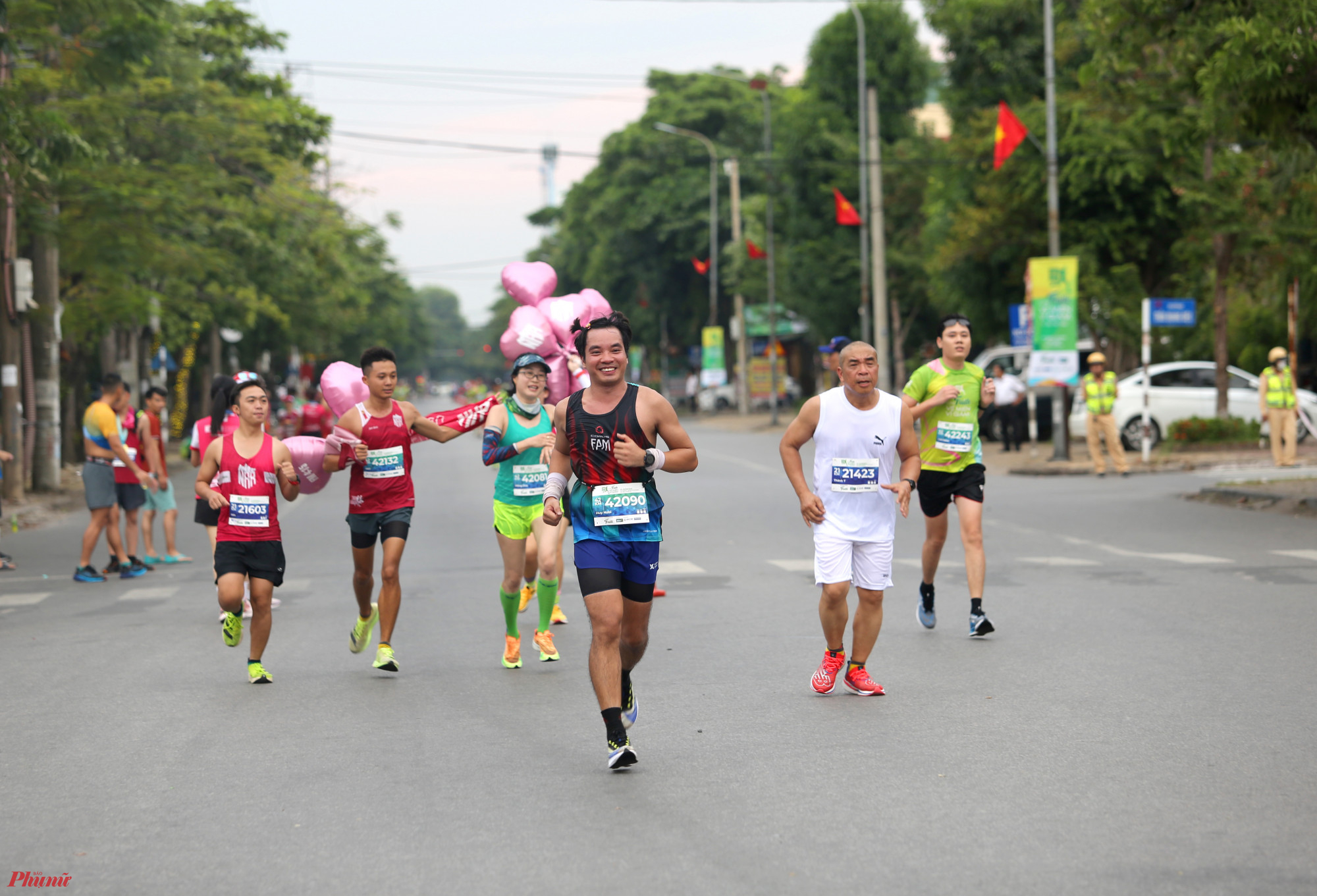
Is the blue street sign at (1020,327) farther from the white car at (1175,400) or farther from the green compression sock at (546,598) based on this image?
the green compression sock at (546,598)

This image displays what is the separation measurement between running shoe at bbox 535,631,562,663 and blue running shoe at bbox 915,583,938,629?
7.85ft

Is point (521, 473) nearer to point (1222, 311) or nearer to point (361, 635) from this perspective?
point (361, 635)

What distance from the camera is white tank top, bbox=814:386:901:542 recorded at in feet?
24.6

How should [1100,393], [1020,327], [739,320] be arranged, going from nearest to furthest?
[1100,393], [1020,327], [739,320]

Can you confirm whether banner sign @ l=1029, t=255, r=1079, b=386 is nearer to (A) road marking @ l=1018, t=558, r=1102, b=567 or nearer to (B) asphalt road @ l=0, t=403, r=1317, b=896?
(A) road marking @ l=1018, t=558, r=1102, b=567

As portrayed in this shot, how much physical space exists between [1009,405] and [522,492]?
75.6 ft

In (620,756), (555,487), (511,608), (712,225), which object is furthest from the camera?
(712,225)

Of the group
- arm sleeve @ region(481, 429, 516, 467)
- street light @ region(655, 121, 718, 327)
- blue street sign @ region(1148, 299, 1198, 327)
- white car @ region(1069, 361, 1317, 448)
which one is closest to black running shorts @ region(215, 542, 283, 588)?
arm sleeve @ region(481, 429, 516, 467)

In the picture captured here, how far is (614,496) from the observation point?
6.19 metres

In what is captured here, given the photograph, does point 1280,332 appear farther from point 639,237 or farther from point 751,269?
point 639,237

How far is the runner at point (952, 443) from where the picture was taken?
934 cm

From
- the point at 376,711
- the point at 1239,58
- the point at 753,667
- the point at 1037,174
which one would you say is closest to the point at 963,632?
the point at 753,667

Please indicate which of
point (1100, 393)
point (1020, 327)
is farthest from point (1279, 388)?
point (1020, 327)

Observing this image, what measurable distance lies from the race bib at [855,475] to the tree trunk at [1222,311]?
21.9 m
